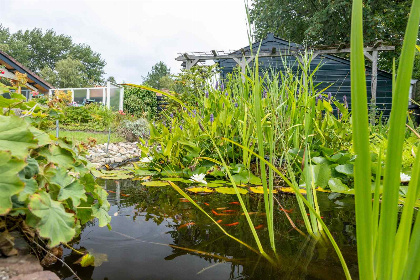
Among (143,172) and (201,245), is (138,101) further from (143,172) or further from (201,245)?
(201,245)

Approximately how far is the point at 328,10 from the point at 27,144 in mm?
14996

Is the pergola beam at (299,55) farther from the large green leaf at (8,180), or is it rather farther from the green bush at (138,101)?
the large green leaf at (8,180)

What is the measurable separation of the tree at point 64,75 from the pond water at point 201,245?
138ft

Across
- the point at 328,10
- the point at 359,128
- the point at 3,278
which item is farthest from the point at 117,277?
the point at 328,10

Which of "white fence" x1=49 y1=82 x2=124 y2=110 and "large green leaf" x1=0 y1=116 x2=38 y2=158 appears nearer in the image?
"large green leaf" x1=0 y1=116 x2=38 y2=158

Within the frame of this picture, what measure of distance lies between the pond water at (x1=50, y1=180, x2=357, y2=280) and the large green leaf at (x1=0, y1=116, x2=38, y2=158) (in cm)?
33

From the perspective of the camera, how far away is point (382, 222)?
432 mm

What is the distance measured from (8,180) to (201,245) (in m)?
0.56

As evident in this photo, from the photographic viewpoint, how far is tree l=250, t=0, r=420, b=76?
12.6m

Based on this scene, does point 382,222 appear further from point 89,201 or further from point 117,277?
point 89,201

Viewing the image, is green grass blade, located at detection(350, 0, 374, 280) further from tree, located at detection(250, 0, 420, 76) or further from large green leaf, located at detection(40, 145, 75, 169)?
tree, located at detection(250, 0, 420, 76)

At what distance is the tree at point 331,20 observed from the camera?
41.4ft

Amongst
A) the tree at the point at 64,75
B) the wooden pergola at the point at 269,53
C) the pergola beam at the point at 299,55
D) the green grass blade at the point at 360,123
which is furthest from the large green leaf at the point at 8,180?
the tree at the point at 64,75

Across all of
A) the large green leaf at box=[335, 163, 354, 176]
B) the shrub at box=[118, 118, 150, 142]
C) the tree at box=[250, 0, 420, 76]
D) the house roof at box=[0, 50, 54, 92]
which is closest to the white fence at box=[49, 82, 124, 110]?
the house roof at box=[0, 50, 54, 92]
